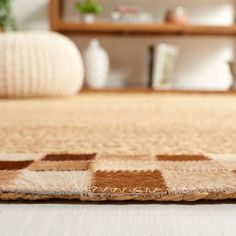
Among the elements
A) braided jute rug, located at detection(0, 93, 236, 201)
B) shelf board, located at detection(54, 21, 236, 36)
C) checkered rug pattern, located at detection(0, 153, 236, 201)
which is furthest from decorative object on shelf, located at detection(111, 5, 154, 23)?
checkered rug pattern, located at detection(0, 153, 236, 201)

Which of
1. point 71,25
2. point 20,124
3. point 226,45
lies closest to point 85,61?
point 71,25

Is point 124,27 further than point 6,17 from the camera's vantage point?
No

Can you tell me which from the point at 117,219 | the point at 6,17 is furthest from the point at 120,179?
the point at 6,17

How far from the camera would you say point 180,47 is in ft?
7.86

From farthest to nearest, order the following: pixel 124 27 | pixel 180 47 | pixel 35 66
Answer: pixel 180 47, pixel 124 27, pixel 35 66

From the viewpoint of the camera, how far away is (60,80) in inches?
60.6

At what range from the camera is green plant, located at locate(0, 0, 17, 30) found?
2207mm

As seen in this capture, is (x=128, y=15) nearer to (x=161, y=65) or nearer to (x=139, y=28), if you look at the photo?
(x=139, y=28)

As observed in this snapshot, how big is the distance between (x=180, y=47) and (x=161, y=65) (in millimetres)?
240

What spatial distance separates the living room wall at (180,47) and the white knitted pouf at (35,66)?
2.64ft

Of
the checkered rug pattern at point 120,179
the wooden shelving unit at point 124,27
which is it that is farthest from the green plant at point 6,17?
the checkered rug pattern at point 120,179

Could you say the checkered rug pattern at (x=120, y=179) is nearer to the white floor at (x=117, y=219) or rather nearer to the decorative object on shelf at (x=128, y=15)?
the white floor at (x=117, y=219)

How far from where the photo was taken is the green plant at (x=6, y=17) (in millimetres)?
2207

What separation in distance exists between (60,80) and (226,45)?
1243mm
